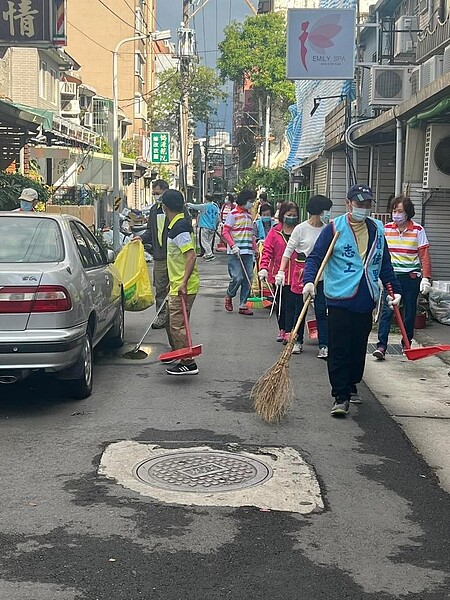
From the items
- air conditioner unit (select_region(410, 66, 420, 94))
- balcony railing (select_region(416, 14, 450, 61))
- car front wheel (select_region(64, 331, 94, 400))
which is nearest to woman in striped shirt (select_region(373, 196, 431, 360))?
car front wheel (select_region(64, 331, 94, 400))

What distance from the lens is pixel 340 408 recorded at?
276 inches

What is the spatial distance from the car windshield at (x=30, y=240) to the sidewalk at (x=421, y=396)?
316cm

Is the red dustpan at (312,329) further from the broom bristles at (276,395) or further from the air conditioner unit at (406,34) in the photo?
the air conditioner unit at (406,34)

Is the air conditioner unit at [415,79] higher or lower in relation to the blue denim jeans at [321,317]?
higher

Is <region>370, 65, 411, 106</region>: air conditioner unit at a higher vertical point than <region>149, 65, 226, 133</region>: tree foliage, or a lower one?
lower

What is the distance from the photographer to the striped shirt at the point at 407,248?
9312mm

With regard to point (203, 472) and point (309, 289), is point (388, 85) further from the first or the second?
point (203, 472)

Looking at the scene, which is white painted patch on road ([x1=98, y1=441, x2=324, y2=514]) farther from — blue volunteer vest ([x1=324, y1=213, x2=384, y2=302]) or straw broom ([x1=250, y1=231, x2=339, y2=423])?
blue volunteer vest ([x1=324, y1=213, x2=384, y2=302])

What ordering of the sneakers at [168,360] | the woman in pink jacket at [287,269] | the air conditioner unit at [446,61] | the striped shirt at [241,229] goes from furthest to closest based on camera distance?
the air conditioner unit at [446,61] → the striped shirt at [241,229] → the woman in pink jacket at [287,269] → the sneakers at [168,360]

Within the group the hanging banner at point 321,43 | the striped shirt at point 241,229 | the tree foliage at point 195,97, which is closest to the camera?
the striped shirt at point 241,229

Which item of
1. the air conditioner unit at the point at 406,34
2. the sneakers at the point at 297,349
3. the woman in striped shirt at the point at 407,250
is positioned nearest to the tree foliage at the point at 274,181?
the air conditioner unit at the point at 406,34

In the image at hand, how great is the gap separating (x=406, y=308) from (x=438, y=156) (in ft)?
12.6

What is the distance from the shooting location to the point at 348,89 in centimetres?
2044

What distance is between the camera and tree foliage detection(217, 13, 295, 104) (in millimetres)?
54000
